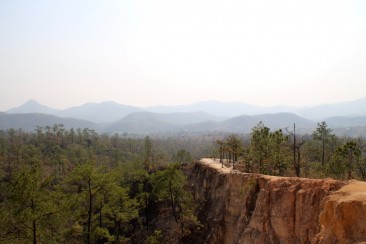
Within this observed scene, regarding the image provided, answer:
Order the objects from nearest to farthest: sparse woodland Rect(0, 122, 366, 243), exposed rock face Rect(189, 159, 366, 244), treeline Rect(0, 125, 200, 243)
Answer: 1. exposed rock face Rect(189, 159, 366, 244)
2. treeline Rect(0, 125, 200, 243)
3. sparse woodland Rect(0, 122, 366, 243)

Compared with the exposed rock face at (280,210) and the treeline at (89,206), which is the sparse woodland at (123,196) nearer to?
the treeline at (89,206)

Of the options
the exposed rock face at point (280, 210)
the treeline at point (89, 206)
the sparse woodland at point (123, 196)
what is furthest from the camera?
the sparse woodland at point (123, 196)

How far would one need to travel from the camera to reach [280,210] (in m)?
27.7

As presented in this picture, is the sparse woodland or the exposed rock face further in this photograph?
the sparse woodland

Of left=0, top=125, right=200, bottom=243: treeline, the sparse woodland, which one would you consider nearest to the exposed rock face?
the sparse woodland

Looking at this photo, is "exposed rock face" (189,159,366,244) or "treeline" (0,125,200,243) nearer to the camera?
"exposed rock face" (189,159,366,244)

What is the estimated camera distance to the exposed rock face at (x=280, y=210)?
18469mm

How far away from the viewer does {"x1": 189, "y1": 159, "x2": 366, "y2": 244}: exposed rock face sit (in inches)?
727

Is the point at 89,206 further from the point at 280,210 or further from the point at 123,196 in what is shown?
the point at 280,210

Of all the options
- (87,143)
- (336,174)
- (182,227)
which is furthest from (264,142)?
(87,143)

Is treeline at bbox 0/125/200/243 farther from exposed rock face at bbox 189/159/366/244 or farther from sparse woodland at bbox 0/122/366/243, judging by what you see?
exposed rock face at bbox 189/159/366/244

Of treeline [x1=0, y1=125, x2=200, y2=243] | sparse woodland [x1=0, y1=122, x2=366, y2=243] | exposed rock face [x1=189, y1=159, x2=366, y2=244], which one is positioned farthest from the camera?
sparse woodland [x1=0, y1=122, x2=366, y2=243]


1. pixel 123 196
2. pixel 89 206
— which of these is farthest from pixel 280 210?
pixel 123 196

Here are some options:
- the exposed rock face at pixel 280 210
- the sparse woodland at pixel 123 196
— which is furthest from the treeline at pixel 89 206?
the exposed rock face at pixel 280 210
